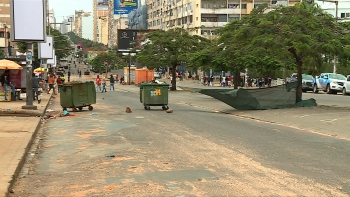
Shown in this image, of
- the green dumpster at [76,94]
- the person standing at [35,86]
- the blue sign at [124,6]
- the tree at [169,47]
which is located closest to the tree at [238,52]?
the green dumpster at [76,94]

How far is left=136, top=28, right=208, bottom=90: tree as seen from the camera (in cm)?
4878

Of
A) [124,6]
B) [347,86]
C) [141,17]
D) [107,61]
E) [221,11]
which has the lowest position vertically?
[347,86]

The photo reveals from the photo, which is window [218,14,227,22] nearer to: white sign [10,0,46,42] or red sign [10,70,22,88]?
red sign [10,70,22,88]

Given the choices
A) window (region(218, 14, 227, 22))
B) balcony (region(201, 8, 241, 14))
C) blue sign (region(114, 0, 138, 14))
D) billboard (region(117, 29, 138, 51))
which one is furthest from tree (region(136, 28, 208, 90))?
blue sign (region(114, 0, 138, 14))

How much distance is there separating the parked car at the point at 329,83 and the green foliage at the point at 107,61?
6579 centimetres

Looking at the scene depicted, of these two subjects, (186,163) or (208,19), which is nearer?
(186,163)

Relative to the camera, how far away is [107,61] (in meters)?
106

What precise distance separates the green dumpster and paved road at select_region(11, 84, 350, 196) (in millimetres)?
6814

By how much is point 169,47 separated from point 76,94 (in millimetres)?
28043

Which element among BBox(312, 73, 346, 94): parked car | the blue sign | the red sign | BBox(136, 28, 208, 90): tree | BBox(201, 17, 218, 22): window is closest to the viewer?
the red sign

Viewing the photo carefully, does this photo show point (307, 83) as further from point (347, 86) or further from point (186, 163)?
point (186, 163)

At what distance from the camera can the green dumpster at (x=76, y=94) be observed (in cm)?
2234

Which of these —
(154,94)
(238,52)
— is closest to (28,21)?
(154,94)

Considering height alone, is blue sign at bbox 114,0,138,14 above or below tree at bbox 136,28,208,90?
above
